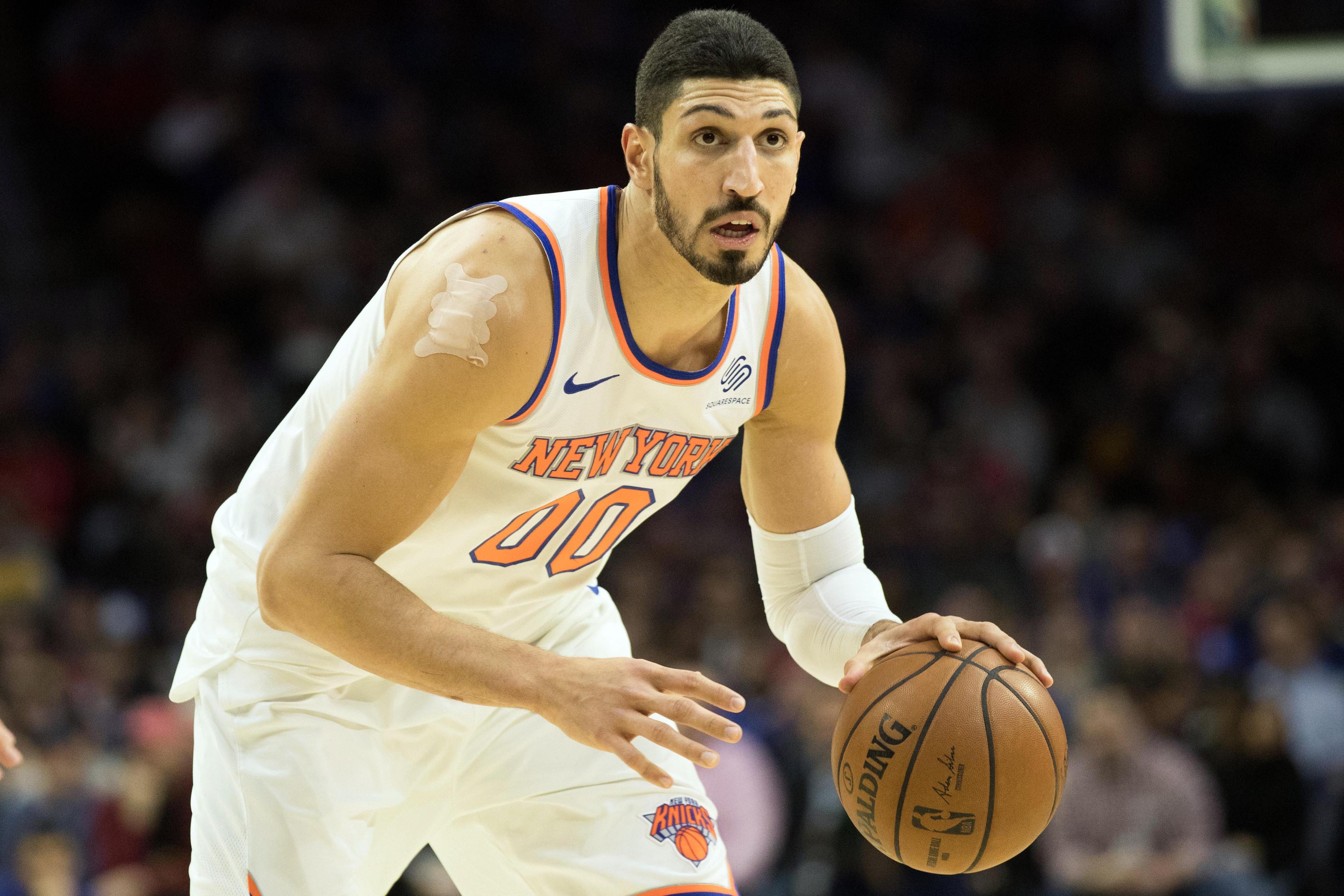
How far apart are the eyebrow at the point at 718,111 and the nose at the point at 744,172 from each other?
6 centimetres

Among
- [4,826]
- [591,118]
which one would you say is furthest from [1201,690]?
[591,118]

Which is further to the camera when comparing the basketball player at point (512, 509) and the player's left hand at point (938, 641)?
the player's left hand at point (938, 641)

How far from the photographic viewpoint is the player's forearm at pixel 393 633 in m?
2.75

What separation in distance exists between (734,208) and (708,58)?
31cm

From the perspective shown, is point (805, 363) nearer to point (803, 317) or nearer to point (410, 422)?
point (803, 317)

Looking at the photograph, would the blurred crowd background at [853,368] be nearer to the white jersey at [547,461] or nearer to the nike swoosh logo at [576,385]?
the white jersey at [547,461]

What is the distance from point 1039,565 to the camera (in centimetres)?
812

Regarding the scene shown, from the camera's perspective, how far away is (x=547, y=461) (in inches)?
125

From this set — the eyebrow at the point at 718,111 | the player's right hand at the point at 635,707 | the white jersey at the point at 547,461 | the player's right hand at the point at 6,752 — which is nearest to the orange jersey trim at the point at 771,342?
the white jersey at the point at 547,461

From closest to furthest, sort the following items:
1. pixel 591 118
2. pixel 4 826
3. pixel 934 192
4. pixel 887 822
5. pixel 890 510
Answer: pixel 887 822 → pixel 4 826 → pixel 890 510 → pixel 934 192 → pixel 591 118

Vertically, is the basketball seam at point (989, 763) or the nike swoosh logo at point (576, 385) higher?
the nike swoosh logo at point (576, 385)

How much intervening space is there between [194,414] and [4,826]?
355 cm

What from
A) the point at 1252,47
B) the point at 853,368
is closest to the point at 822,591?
the point at 1252,47

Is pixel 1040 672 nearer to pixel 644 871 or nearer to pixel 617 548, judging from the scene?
pixel 644 871
